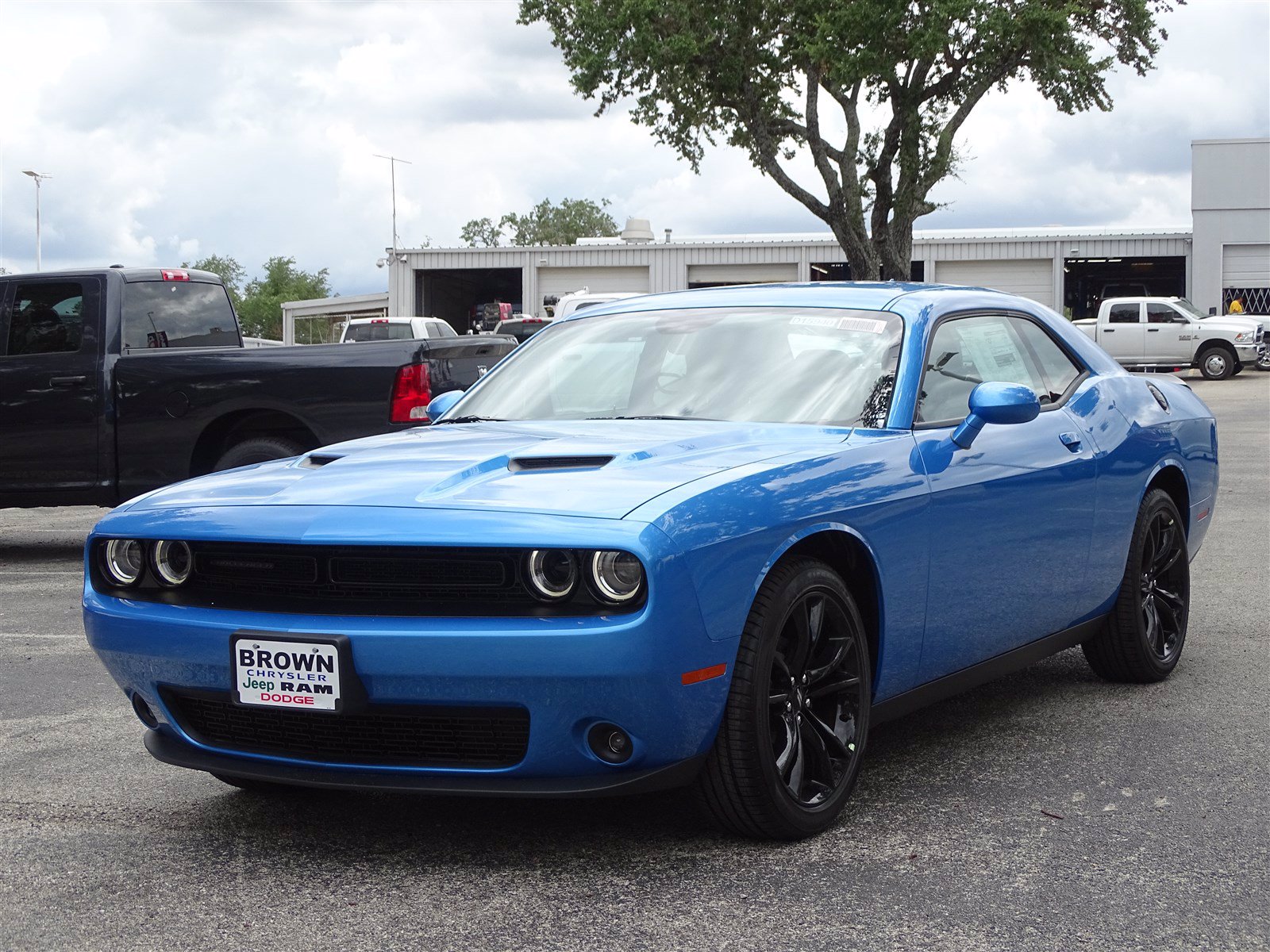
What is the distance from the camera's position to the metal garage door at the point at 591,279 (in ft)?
183

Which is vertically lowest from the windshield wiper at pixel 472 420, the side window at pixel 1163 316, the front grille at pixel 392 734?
the front grille at pixel 392 734

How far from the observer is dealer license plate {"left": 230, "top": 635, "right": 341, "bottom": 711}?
3.49 metres

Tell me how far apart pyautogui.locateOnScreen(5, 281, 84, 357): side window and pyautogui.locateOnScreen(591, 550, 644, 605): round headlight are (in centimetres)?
777

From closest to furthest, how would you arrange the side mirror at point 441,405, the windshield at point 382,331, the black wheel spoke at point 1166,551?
the side mirror at point 441,405 < the black wheel spoke at point 1166,551 < the windshield at point 382,331

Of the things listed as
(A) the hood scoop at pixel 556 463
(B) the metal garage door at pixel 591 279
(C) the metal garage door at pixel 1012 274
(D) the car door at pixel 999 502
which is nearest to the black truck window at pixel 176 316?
(D) the car door at pixel 999 502

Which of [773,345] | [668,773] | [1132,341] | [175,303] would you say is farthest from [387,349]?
[1132,341]

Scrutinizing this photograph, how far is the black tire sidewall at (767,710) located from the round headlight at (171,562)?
4.74 ft

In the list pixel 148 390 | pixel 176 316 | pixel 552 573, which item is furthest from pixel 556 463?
pixel 176 316

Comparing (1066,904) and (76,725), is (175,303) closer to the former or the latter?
(76,725)

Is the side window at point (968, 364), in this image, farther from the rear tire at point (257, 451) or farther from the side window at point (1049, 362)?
the rear tire at point (257, 451)

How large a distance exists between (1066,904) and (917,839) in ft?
1.77

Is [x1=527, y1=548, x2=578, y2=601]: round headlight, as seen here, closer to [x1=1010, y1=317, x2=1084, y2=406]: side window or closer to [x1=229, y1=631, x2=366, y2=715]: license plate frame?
[x1=229, y1=631, x2=366, y2=715]: license plate frame

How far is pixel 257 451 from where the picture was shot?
969 cm

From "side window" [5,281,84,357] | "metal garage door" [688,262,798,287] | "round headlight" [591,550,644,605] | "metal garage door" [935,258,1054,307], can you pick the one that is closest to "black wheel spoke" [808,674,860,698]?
"round headlight" [591,550,644,605]
